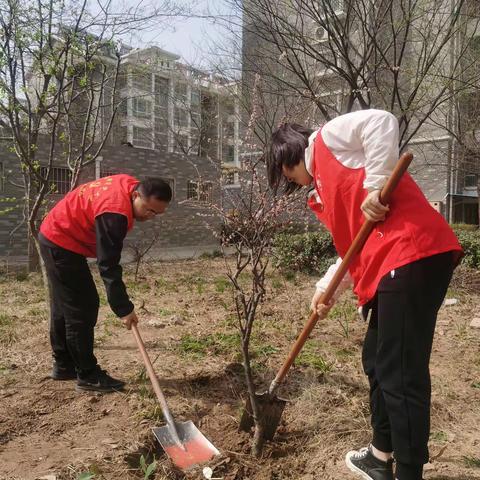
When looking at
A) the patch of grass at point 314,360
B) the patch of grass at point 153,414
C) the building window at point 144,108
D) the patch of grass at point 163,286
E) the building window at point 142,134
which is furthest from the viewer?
the building window at point 142,134

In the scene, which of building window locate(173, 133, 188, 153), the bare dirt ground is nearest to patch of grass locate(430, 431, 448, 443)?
the bare dirt ground

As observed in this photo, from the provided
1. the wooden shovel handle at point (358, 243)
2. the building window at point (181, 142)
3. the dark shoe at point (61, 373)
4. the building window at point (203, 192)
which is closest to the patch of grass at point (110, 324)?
the dark shoe at point (61, 373)

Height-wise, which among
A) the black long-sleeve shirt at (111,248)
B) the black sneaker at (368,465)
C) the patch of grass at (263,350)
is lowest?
the patch of grass at (263,350)

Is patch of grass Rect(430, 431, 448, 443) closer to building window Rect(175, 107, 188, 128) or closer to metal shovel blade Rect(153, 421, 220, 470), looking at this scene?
metal shovel blade Rect(153, 421, 220, 470)

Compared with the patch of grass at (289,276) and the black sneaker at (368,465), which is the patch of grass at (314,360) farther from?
the patch of grass at (289,276)

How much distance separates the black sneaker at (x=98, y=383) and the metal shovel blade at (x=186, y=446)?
0.75 meters

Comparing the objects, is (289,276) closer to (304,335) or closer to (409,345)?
(304,335)

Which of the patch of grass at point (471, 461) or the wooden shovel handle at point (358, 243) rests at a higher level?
the wooden shovel handle at point (358, 243)

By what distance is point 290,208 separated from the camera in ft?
16.5

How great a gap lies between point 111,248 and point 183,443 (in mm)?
1137

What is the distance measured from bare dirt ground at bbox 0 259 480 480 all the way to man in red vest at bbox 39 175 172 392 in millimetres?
204

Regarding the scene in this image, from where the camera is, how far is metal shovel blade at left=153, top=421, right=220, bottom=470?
89.3 inches

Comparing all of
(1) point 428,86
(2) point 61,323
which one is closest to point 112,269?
(2) point 61,323

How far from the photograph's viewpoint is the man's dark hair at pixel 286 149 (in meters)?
1.96
